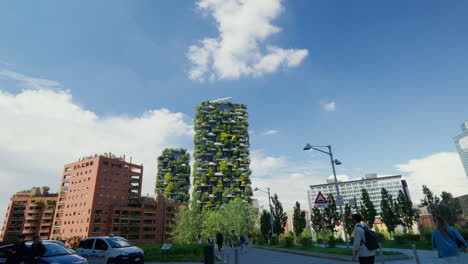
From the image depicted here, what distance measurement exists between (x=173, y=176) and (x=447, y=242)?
12110 centimetres

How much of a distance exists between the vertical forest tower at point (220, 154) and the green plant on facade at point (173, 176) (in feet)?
75.6

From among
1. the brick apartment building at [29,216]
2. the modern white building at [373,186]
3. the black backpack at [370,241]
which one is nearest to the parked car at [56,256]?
the black backpack at [370,241]

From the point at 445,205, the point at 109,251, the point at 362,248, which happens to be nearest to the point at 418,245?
the point at 445,205

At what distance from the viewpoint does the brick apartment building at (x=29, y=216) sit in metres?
89.7

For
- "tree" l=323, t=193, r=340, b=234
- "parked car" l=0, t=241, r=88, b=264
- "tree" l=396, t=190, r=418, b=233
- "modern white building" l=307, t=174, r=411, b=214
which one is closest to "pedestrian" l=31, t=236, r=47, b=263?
"parked car" l=0, t=241, r=88, b=264

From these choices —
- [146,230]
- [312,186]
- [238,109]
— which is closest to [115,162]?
[146,230]

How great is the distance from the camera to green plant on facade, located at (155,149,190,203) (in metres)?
114

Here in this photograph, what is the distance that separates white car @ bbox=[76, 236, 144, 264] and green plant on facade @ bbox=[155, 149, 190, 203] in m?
104

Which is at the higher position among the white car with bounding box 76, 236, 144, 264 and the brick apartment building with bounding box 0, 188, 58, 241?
the brick apartment building with bounding box 0, 188, 58, 241

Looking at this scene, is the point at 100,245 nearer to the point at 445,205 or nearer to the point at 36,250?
the point at 36,250

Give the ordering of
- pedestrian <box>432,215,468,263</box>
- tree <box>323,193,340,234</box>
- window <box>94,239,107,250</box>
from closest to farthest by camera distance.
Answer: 1. pedestrian <box>432,215,468,263</box>
2. window <box>94,239,107,250</box>
3. tree <box>323,193,340,234</box>

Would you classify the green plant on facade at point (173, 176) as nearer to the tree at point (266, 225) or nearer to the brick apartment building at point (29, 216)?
the brick apartment building at point (29, 216)

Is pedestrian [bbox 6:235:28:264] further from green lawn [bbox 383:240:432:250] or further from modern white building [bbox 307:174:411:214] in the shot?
modern white building [bbox 307:174:411:214]

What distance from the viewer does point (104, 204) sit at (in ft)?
253
